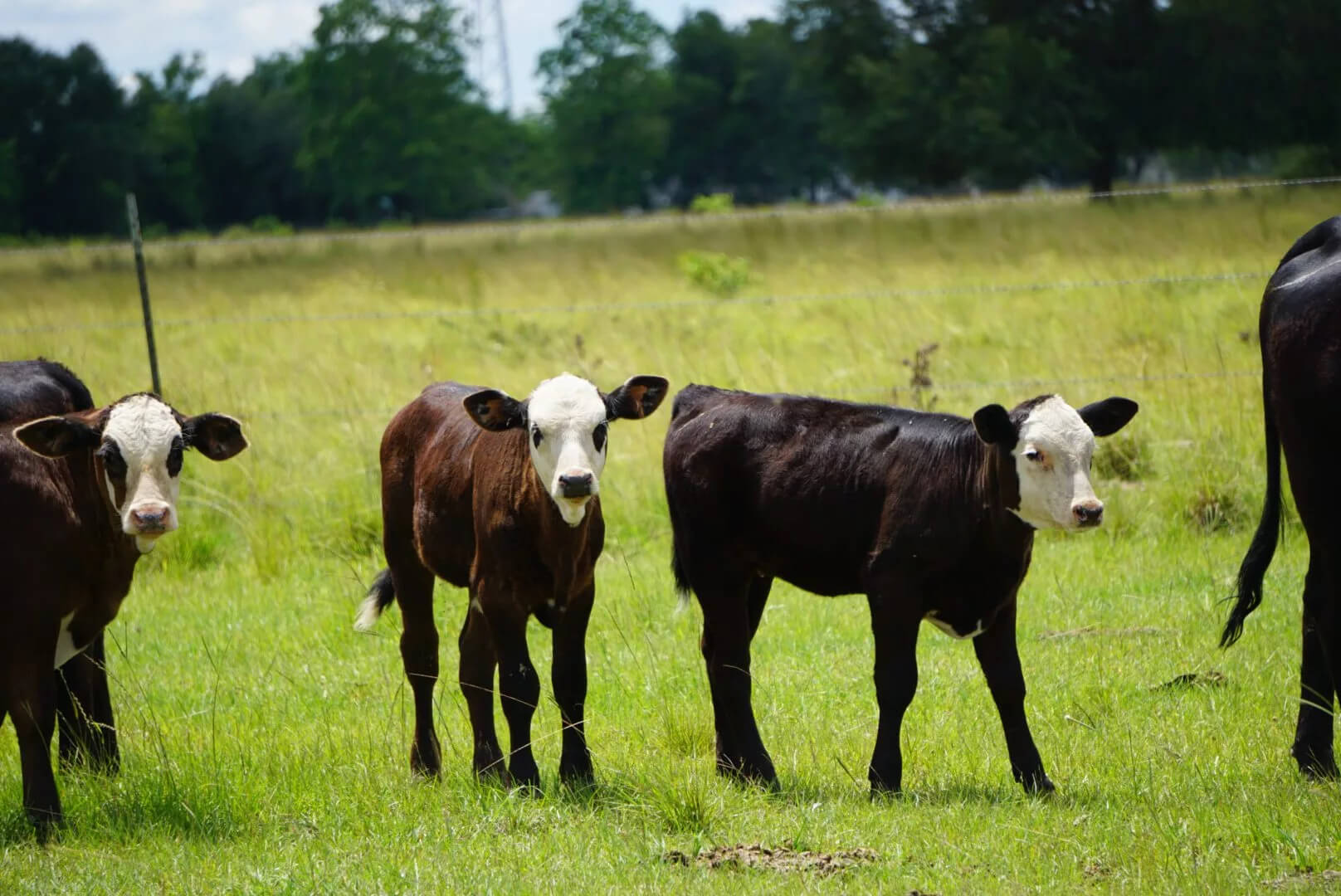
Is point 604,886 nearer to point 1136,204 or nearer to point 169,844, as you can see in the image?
point 169,844

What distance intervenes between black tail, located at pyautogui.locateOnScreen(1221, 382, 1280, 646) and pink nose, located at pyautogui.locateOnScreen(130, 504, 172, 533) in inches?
163

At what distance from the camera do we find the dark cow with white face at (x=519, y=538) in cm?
534

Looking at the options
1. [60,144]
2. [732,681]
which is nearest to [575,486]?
[732,681]

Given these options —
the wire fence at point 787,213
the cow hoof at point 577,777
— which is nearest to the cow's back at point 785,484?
the cow hoof at point 577,777

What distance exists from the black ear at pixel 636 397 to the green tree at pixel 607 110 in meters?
69.9

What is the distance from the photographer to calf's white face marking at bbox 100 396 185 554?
5133mm

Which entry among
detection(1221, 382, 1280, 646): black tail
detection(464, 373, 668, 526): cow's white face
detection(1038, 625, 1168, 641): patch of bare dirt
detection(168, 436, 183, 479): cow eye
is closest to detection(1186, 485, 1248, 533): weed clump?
detection(1038, 625, 1168, 641): patch of bare dirt

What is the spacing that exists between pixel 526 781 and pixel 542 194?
93.6 metres

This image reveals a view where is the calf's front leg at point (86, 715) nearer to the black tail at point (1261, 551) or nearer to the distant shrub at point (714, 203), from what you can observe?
the black tail at point (1261, 551)

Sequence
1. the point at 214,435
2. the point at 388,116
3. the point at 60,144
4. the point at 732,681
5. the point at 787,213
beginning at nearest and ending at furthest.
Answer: the point at 214,435, the point at 732,681, the point at 787,213, the point at 60,144, the point at 388,116

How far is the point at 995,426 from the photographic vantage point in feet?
17.2

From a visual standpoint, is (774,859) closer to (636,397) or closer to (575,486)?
(575,486)

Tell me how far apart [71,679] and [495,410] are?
7.60ft

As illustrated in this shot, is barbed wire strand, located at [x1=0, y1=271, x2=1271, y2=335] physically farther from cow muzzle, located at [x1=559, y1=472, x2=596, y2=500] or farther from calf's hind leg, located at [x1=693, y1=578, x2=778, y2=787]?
cow muzzle, located at [x1=559, y1=472, x2=596, y2=500]
